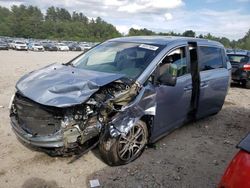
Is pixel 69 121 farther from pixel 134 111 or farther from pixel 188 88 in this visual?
pixel 188 88

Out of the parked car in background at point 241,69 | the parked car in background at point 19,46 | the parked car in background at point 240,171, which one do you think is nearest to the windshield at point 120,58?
the parked car in background at point 240,171

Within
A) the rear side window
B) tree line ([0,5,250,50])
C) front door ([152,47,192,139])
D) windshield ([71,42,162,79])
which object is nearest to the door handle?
front door ([152,47,192,139])

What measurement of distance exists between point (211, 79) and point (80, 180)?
3.45 m

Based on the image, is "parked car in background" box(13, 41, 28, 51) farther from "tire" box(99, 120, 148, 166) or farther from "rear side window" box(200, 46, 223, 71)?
"tire" box(99, 120, 148, 166)

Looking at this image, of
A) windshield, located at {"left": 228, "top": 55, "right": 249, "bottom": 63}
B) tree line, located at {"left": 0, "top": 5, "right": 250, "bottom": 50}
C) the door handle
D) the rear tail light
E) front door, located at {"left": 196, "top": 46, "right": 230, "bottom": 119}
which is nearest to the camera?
the door handle

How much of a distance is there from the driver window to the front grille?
1.80 m

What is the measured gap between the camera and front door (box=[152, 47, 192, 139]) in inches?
179

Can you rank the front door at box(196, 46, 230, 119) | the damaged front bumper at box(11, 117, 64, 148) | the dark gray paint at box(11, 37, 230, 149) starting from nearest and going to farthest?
1. the damaged front bumper at box(11, 117, 64, 148)
2. the dark gray paint at box(11, 37, 230, 149)
3. the front door at box(196, 46, 230, 119)

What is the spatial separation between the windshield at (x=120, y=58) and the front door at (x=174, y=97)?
31cm

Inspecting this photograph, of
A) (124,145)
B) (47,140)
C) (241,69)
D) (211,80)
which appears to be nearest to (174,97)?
(124,145)

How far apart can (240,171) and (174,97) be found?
2.86 meters

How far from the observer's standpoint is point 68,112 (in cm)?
373

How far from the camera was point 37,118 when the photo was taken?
3.88 meters

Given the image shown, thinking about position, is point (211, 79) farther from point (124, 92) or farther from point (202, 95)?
point (124, 92)
